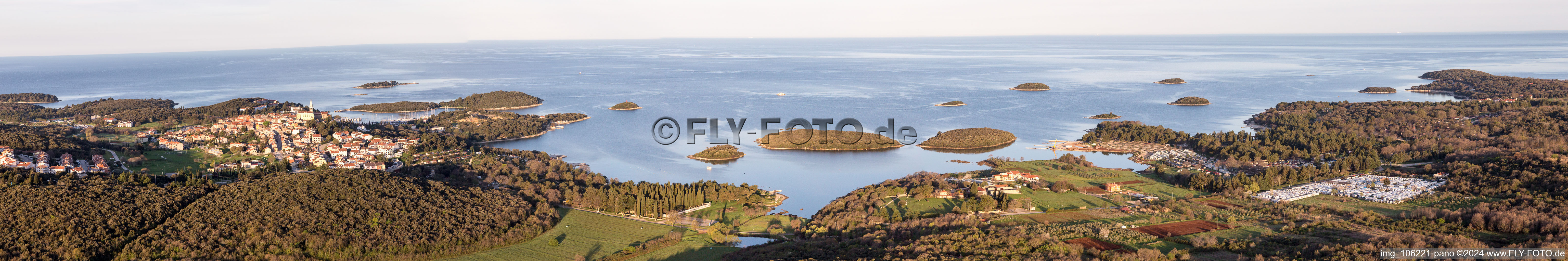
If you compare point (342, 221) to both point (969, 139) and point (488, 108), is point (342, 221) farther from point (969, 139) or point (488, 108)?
point (488, 108)

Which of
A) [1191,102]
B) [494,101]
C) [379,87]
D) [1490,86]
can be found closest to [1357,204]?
[1191,102]

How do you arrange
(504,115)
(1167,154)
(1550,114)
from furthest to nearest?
1. (504,115)
2. (1550,114)
3. (1167,154)

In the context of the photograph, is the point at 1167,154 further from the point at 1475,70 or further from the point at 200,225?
the point at 1475,70

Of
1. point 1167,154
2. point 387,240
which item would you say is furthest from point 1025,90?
point 387,240

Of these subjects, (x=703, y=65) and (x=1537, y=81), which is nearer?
(x=1537, y=81)

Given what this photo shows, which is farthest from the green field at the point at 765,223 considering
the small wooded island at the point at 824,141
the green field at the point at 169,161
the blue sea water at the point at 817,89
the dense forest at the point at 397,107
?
the dense forest at the point at 397,107

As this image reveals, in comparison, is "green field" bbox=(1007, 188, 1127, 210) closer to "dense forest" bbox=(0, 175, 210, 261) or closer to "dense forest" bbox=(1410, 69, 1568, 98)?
"dense forest" bbox=(0, 175, 210, 261)

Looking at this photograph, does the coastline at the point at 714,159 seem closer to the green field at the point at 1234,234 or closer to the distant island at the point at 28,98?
the green field at the point at 1234,234
